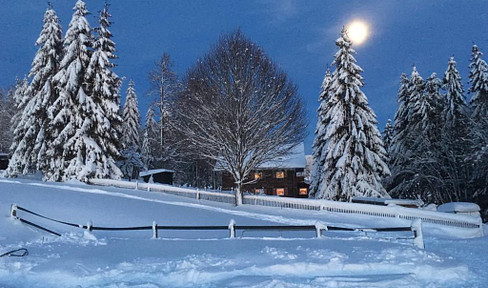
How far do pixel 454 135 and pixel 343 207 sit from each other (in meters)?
16.8

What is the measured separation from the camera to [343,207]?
60.7 feet

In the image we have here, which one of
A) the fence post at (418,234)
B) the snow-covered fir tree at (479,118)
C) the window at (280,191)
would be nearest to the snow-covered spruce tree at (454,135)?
the snow-covered fir tree at (479,118)

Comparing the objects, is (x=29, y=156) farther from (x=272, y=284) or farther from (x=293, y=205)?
(x=272, y=284)

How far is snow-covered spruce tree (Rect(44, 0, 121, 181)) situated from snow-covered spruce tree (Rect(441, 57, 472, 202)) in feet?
88.9

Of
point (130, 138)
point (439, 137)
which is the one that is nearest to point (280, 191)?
point (439, 137)

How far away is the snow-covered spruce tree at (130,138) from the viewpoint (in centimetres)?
4409

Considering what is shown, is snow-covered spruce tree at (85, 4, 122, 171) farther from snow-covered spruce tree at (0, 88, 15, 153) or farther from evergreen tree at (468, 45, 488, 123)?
snow-covered spruce tree at (0, 88, 15, 153)

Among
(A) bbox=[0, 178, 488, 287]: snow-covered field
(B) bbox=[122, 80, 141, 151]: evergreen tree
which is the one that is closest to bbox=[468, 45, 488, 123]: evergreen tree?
(A) bbox=[0, 178, 488, 287]: snow-covered field

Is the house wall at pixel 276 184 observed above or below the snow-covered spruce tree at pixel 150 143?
below

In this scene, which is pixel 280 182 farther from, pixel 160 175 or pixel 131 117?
pixel 131 117

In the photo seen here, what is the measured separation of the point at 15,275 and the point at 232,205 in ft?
51.5

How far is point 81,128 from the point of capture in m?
28.1

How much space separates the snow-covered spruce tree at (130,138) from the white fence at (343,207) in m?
18.3

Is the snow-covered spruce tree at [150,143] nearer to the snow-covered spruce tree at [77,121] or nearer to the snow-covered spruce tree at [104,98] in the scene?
the snow-covered spruce tree at [104,98]
